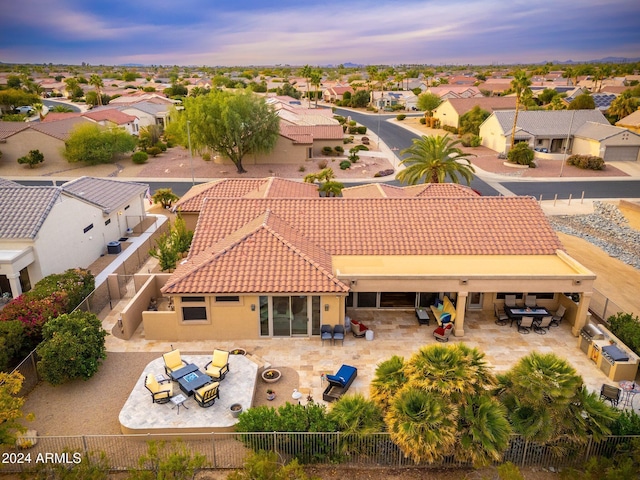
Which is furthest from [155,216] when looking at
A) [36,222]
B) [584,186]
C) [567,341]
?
[584,186]

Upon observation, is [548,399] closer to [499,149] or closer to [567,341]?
[567,341]

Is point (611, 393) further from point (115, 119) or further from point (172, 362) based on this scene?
point (115, 119)

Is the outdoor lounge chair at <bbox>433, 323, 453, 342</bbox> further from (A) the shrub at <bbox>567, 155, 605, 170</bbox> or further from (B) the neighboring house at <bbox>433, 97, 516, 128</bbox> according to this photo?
(B) the neighboring house at <bbox>433, 97, 516, 128</bbox>

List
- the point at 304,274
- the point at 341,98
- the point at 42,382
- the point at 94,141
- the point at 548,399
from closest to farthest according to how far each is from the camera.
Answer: the point at 548,399
the point at 42,382
the point at 304,274
the point at 94,141
the point at 341,98

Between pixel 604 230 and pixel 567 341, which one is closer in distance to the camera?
pixel 567 341

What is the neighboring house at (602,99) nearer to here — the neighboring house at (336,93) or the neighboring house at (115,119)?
the neighboring house at (336,93)

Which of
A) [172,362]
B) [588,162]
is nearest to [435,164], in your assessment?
[588,162]

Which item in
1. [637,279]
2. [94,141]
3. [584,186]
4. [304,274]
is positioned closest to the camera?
[304,274]

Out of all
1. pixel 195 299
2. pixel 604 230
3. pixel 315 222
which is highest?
pixel 315 222
